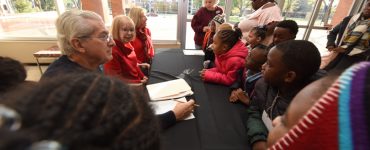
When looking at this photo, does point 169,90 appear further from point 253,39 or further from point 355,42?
point 355,42

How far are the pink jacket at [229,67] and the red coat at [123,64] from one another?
79 cm

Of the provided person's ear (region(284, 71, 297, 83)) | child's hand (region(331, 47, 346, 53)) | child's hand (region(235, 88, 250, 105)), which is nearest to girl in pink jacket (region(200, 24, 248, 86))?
child's hand (region(235, 88, 250, 105))

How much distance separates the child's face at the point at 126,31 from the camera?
2.03 metres

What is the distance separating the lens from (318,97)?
425 mm

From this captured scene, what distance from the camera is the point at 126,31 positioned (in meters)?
2.05

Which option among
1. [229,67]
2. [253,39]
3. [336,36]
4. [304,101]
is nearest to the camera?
[304,101]

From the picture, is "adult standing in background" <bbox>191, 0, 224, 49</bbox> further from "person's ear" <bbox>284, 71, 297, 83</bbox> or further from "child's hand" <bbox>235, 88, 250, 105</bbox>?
"person's ear" <bbox>284, 71, 297, 83</bbox>

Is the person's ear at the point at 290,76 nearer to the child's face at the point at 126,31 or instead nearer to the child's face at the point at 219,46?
the child's face at the point at 219,46

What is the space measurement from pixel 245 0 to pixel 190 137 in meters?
3.82

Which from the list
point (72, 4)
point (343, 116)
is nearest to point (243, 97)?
point (343, 116)

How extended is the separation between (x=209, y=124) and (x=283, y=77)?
506 millimetres

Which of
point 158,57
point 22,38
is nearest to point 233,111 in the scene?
point 158,57

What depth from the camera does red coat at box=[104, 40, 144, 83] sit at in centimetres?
195

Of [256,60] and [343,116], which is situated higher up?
[343,116]
